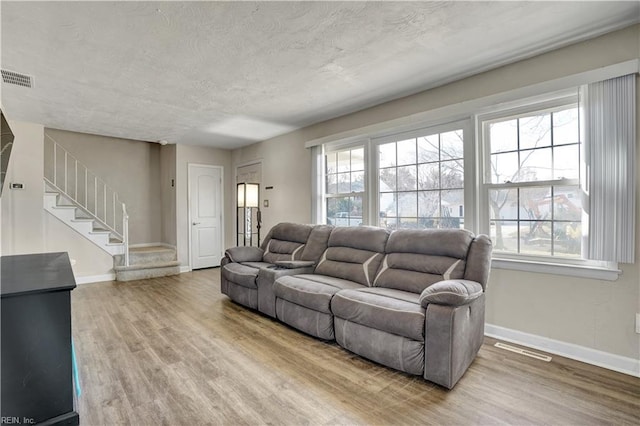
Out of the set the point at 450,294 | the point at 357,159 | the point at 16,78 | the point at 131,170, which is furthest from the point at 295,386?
the point at 131,170

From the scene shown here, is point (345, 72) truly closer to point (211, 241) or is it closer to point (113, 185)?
point (211, 241)

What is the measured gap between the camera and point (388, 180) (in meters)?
3.86

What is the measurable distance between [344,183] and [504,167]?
6.65 ft

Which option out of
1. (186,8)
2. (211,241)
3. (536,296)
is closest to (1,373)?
(186,8)

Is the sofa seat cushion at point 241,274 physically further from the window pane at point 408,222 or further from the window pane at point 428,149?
the window pane at point 428,149

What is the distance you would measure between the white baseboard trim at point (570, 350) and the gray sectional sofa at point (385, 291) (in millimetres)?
523

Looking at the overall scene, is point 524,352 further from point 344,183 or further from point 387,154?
point 344,183

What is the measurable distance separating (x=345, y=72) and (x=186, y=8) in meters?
1.47

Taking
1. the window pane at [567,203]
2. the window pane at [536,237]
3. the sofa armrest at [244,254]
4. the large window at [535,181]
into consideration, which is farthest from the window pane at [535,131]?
the sofa armrest at [244,254]

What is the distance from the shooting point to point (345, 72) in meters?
2.98

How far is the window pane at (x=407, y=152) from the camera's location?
11.9 feet

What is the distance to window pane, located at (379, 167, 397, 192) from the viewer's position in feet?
12.5

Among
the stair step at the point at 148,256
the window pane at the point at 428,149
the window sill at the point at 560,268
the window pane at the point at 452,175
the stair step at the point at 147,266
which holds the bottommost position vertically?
the stair step at the point at 147,266

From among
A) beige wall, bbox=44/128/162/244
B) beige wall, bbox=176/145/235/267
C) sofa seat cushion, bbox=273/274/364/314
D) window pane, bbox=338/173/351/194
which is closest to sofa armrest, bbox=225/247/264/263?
sofa seat cushion, bbox=273/274/364/314
